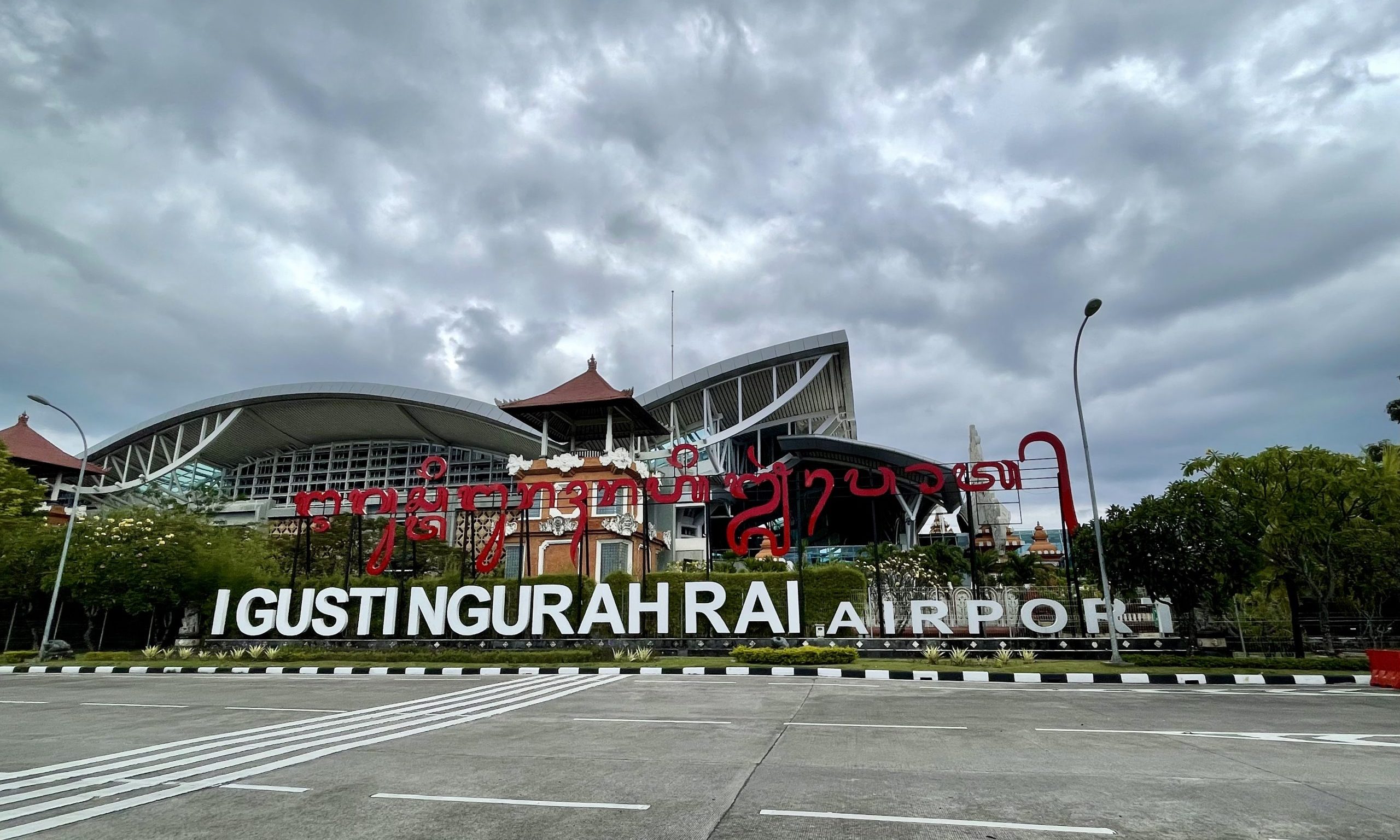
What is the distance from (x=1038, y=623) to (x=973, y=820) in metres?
20.0

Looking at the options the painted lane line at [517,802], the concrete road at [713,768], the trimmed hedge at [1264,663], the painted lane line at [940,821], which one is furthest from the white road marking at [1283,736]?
the trimmed hedge at [1264,663]

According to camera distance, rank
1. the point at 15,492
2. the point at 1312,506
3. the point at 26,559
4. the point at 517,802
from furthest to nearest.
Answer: the point at 15,492 → the point at 26,559 → the point at 1312,506 → the point at 517,802

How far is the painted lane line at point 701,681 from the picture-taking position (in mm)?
17172

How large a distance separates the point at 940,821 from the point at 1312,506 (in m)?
25.8

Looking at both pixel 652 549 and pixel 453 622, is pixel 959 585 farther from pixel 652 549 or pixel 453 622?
pixel 453 622

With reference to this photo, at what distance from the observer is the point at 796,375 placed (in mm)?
58062

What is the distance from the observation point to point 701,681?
17953mm

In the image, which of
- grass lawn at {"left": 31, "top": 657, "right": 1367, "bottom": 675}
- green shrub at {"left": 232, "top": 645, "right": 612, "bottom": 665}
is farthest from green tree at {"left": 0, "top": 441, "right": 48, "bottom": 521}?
green shrub at {"left": 232, "top": 645, "right": 612, "bottom": 665}

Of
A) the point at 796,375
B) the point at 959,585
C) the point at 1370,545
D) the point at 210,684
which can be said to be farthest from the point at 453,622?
the point at 796,375

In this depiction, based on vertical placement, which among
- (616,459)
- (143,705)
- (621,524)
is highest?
(616,459)

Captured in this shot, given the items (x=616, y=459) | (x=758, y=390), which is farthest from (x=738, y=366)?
(x=616, y=459)

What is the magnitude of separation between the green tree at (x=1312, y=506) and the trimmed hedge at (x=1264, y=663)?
4.84 m

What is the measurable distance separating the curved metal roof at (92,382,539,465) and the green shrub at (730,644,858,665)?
3522 cm

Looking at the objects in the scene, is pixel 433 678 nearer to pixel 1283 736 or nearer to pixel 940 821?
pixel 940 821
